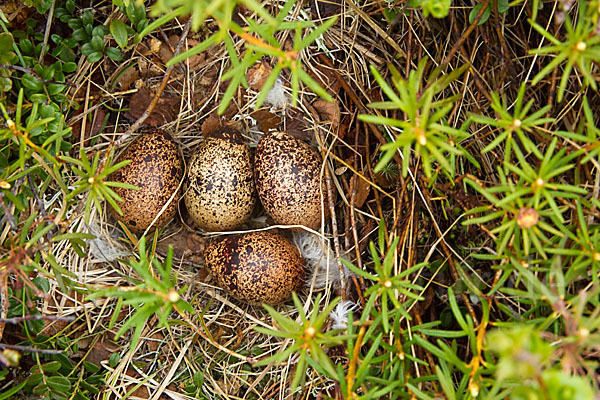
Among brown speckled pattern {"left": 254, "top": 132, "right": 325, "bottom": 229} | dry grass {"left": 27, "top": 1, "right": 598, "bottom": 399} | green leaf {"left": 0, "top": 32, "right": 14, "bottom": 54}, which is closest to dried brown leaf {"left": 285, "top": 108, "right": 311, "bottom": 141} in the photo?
dry grass {"left": 27, "top": 1, "right": 598, "bottom": 399}

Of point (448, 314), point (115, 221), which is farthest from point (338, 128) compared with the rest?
point (115, 221)

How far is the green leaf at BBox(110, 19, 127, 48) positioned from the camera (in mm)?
2217

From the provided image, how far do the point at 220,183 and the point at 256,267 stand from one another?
413 mm

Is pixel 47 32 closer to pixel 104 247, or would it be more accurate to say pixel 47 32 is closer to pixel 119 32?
pixel 119 32

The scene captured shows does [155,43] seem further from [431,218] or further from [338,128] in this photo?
[431,218]

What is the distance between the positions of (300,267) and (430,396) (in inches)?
32.7

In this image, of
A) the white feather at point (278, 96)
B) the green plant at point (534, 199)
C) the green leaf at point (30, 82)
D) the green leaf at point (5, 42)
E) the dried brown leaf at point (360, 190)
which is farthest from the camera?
the white feather at point (278, 96)

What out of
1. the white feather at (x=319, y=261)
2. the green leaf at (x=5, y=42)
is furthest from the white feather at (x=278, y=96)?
the green leaf at (x=5, y=42)

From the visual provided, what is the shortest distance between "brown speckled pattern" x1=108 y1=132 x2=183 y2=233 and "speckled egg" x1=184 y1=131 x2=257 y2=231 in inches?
4.2

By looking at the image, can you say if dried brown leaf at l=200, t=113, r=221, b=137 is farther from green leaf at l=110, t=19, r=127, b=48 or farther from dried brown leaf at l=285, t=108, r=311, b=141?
green leaf at l=110, t=19, r=127, b=48

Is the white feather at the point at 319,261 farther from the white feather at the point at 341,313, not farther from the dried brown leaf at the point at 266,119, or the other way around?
the dried brown leaf at the point at 266,119

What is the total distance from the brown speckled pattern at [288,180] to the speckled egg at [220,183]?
0.07m

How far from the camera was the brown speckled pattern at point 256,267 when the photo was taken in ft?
7.28

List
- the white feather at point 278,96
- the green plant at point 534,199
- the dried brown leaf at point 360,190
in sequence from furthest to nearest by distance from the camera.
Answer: the white feather at point 278,96 < the dried brown leaf at point 360,190 < the green plant at point 534,199
